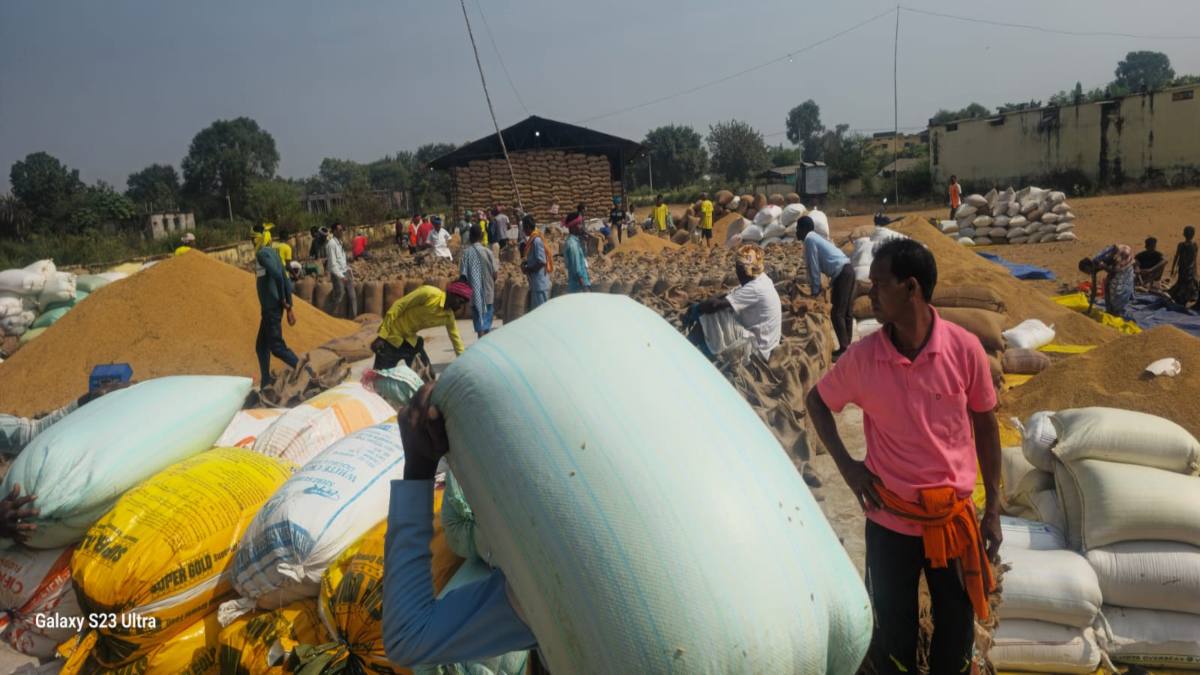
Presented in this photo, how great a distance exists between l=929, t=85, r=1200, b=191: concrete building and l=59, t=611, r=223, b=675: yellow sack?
2691cm

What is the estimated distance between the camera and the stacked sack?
15.3 m

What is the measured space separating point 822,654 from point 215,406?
2575mm

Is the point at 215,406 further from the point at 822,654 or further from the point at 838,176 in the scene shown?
the point at 838,176

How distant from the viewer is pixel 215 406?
9.74 ft

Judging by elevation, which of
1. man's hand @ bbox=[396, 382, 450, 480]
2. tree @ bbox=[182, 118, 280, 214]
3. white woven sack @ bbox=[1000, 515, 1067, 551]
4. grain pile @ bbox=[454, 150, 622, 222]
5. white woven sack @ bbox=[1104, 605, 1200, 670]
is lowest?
white woven sack @ bbox=[1104, 605, 1200, 670]

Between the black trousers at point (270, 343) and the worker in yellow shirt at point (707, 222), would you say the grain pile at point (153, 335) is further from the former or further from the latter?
the worker in yellow shirt at point (707, 222)

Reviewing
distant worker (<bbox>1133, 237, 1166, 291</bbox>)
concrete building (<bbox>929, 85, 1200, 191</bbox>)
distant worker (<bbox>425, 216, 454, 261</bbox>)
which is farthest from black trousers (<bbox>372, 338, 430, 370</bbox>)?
concrete building (<bbox>929, 85, 1200, 191</bbox>)

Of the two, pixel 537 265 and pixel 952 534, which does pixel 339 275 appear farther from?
pixel 952 534

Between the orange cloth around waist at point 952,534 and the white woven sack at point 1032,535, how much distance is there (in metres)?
0.84

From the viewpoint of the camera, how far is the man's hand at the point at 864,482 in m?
2.01

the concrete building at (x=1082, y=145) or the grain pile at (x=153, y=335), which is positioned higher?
the concrete building at (x=1082, y=145)

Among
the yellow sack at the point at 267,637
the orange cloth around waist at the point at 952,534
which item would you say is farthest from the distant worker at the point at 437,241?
the orange cloth around waist at the point at 952,534

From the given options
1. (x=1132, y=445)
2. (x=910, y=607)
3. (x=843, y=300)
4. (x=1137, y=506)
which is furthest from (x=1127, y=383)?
(x=910, y=607)

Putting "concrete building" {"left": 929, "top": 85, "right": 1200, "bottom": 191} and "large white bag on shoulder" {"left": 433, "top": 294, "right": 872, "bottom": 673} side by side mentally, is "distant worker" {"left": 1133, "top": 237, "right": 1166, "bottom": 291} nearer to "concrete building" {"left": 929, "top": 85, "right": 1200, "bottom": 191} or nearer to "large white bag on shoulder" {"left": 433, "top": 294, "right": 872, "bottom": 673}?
"large white bag on shoulder" {"left": 433, "top": 294, "right": 872, "bottom": 673}
